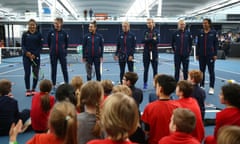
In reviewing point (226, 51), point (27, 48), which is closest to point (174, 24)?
point (226, 51)

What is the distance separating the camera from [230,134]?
1.46m

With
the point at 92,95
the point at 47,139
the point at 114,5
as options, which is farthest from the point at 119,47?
the point at 114,5

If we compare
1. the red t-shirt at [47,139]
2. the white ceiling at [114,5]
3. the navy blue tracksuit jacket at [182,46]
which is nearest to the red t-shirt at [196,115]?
the red t-shirt at [47,139]

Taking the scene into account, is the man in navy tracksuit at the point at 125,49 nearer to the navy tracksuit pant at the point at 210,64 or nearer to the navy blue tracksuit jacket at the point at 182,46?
the navy blue tracksuit jacket at the point at 182,46

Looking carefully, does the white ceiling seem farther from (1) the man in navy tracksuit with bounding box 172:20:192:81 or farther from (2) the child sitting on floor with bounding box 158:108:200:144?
(2) the child sitting on floor with bounding box 158:108:200:144

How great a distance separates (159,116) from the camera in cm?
257

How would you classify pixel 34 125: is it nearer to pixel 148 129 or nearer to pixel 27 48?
pixel 148 129

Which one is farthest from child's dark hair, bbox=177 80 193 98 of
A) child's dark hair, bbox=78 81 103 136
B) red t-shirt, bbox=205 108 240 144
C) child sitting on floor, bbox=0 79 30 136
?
Result: child sitting on floor, bbox=0 79 30 136

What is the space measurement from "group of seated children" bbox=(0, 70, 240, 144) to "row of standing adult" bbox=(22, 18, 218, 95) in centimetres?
297

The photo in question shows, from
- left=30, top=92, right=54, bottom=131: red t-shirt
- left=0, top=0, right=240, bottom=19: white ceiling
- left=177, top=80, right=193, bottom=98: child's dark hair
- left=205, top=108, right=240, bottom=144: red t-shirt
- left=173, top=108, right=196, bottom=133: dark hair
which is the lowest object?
left=30, top=92, right=54, bottom=131: red t-shirt

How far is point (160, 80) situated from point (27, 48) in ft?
15.2

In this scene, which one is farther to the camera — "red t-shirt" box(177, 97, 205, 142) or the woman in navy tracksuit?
the woman in navy tracksuit

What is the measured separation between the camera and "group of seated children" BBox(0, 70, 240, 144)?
150cm

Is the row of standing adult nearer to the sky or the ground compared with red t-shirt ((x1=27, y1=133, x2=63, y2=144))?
nearer to the sky
